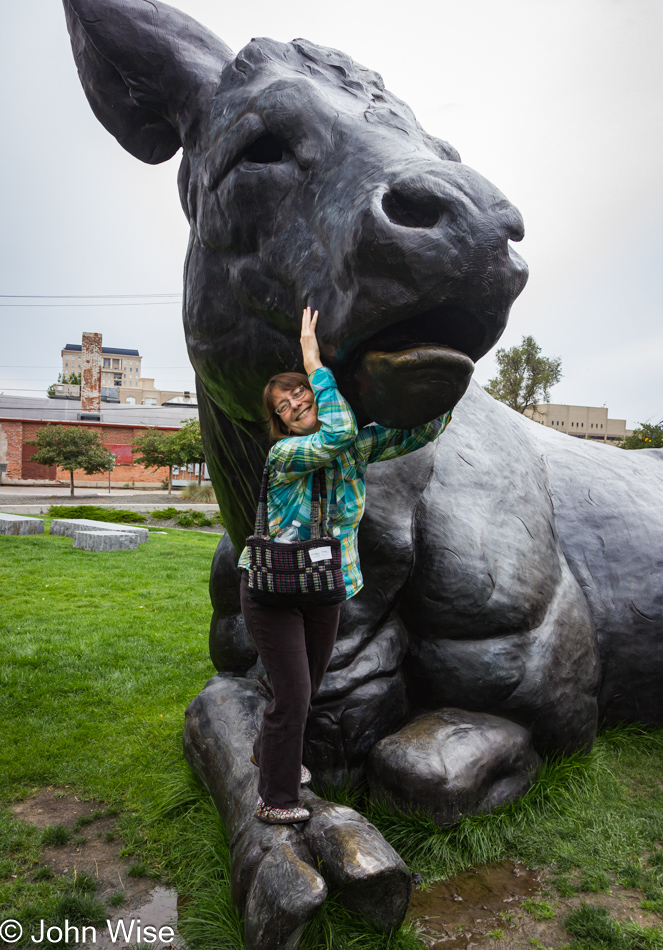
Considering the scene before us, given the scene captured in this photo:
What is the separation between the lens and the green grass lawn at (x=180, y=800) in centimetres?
216

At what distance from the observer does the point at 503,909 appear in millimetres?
2029

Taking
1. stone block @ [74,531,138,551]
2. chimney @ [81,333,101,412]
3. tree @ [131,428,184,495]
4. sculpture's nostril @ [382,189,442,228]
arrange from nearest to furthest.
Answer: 1. sculpture's nostril @ [382,189,442,228]
2. stone block @ [74,531,138,551]
3. tree @ [131,428,184,495]
4. chimney @ [81,333,101,412]

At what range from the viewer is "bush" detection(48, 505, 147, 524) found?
1888 cm

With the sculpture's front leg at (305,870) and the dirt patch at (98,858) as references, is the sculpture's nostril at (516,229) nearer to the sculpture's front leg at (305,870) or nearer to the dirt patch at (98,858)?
the sculpture's front leg at (305,870)

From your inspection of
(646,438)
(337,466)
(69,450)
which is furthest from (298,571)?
(69,450)

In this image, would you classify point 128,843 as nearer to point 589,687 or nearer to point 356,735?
point 356,735

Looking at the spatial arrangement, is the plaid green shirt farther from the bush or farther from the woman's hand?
the bush

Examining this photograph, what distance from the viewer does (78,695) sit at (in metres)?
4.40

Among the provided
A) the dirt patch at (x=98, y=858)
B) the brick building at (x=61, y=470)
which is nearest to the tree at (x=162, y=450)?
the brick building at (x=61, y=470)

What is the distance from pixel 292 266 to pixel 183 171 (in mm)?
853

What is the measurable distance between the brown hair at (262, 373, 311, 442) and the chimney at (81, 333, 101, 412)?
4383 cm

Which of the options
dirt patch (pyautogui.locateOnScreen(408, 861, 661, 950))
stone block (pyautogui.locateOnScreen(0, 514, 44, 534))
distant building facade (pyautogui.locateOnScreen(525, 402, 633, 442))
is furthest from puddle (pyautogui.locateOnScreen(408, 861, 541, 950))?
distant building facade (pyautogui.locateOnScreen(525, 402, 633, 442))

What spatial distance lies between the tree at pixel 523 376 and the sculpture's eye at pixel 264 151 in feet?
101

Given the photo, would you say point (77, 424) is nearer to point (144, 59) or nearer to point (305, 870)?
point (144, 59)
